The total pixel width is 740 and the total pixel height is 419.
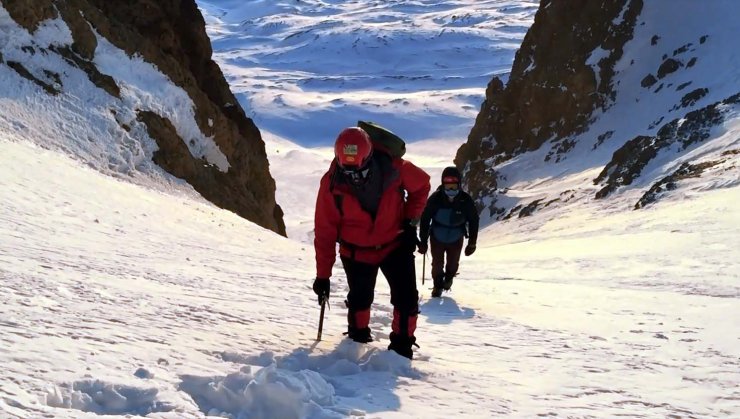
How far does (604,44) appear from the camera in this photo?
5031 centimetres

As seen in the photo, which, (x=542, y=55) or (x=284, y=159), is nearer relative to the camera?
(x=542, y=55)

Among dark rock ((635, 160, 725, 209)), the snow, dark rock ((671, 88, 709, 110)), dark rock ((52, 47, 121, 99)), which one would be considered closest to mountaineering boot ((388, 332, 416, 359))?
the snow

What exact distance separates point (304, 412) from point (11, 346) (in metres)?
1.43

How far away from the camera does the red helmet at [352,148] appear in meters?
4.54

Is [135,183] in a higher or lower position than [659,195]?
lower

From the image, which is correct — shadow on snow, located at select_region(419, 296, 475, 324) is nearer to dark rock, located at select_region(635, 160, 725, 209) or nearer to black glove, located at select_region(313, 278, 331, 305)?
black glove, located at select_region(313, 278, 331, 305)

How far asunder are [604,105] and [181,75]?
30636 mm

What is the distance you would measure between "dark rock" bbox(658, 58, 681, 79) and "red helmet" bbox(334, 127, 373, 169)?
4369 cm

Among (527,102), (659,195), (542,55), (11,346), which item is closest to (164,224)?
(11,346)

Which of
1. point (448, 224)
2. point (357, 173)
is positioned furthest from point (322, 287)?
point (448, 224)

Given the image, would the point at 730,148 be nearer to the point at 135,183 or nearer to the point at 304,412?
the point at 135,183

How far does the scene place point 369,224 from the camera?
485 cm

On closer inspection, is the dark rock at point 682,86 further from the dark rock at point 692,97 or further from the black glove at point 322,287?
the black glove at point 322,287

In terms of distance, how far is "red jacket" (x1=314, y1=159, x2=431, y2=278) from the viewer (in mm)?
4797
